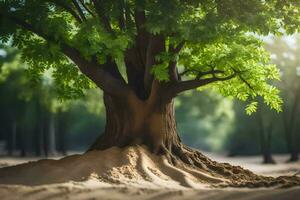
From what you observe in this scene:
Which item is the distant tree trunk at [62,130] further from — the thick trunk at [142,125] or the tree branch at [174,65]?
the tree branch at [174,65]

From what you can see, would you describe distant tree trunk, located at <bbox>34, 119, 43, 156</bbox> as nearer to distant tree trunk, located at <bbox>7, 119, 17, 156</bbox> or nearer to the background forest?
the background forest

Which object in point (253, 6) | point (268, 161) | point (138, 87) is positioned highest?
point (253, 6)

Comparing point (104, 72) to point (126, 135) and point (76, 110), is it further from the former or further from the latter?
point (76, 110)

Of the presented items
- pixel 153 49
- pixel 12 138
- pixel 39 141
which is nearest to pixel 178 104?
pixel 39 141

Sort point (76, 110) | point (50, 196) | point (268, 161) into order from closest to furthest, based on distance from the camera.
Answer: point (50, 196)
point (268, 161)
point (76, 110)

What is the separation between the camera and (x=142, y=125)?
19500 millimetres

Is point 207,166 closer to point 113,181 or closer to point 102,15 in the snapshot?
point 113,181

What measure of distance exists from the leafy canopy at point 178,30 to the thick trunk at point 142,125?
4.72 feet

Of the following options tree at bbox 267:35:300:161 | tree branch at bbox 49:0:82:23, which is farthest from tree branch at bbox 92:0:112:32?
tree at bbox 267:35:300:161

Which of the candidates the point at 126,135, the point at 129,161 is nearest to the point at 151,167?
the point at 129,161

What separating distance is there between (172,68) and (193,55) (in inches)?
58.5

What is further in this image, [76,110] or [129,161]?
[76,110]

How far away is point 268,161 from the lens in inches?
1597

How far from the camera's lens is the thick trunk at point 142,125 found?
1933 cm
